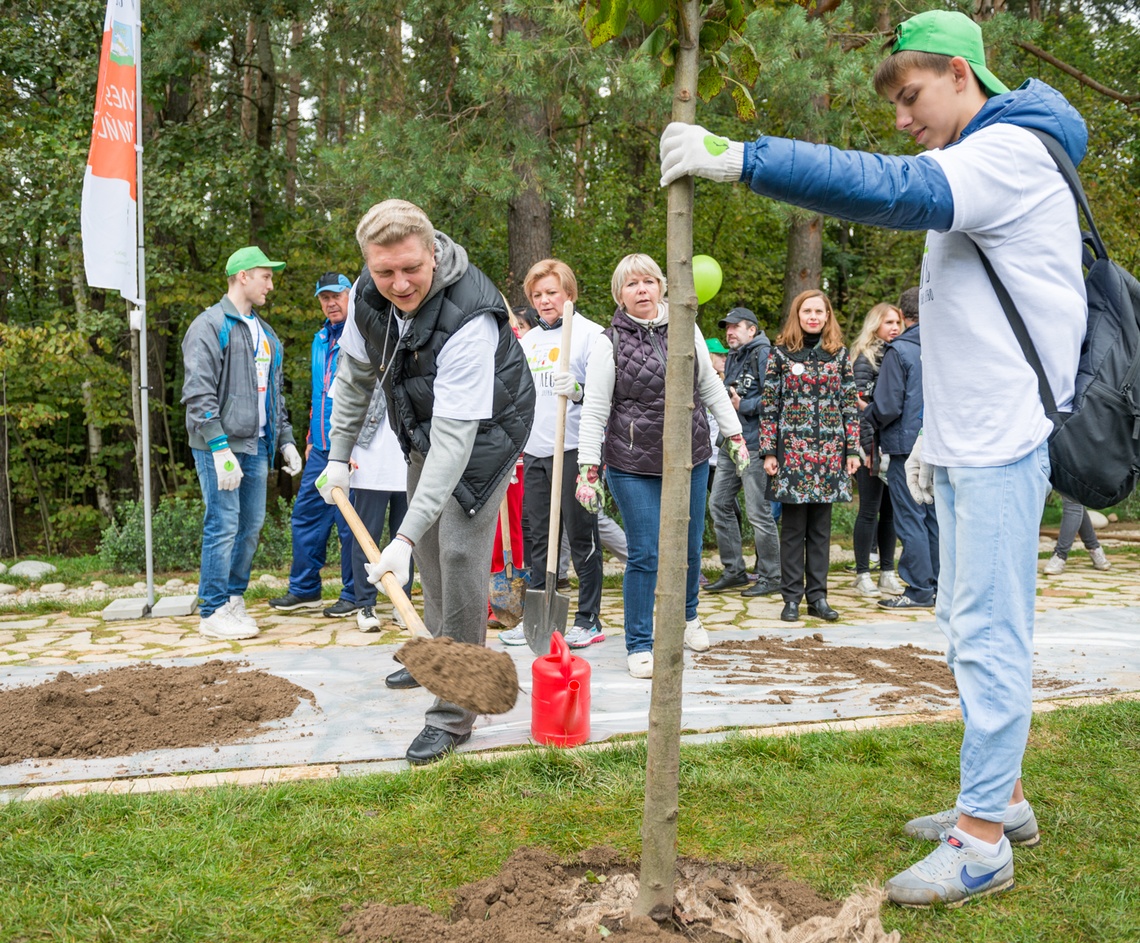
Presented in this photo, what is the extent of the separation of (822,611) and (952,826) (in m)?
3.54

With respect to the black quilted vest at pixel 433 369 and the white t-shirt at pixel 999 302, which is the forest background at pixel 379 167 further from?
the white t-shirt at pixel 999 302

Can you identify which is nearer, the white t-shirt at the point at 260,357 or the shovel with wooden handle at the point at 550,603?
the shovel with wooden handle at the point at 550,603

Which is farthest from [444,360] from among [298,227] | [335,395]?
[298,227]

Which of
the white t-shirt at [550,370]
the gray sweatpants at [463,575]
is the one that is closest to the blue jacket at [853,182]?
the gray sweatpants at [463,575]

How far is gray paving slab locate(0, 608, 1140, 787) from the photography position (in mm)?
3615

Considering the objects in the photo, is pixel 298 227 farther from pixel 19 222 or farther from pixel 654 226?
pixel 654 226

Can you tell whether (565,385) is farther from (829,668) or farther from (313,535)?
(313,535)

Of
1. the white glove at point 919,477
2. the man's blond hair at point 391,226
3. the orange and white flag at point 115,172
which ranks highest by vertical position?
the orange and white flag at point 115,172

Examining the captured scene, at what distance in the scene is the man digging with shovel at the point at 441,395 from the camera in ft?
11.0

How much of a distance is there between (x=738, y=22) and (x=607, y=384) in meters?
2.69

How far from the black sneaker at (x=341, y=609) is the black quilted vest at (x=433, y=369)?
2.83 meters

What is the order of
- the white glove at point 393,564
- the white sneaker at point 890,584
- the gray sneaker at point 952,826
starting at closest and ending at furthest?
the gray sneaker at point 952,826, the white glove at point 393,564, the white sneaker at point 890,584

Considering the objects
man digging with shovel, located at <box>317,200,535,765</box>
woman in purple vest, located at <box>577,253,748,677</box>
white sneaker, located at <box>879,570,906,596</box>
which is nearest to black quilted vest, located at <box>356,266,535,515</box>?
man digging with shovel, located at <box>317,200,535,765</box>

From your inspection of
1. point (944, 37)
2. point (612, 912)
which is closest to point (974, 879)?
Answer: point (612, 912)
